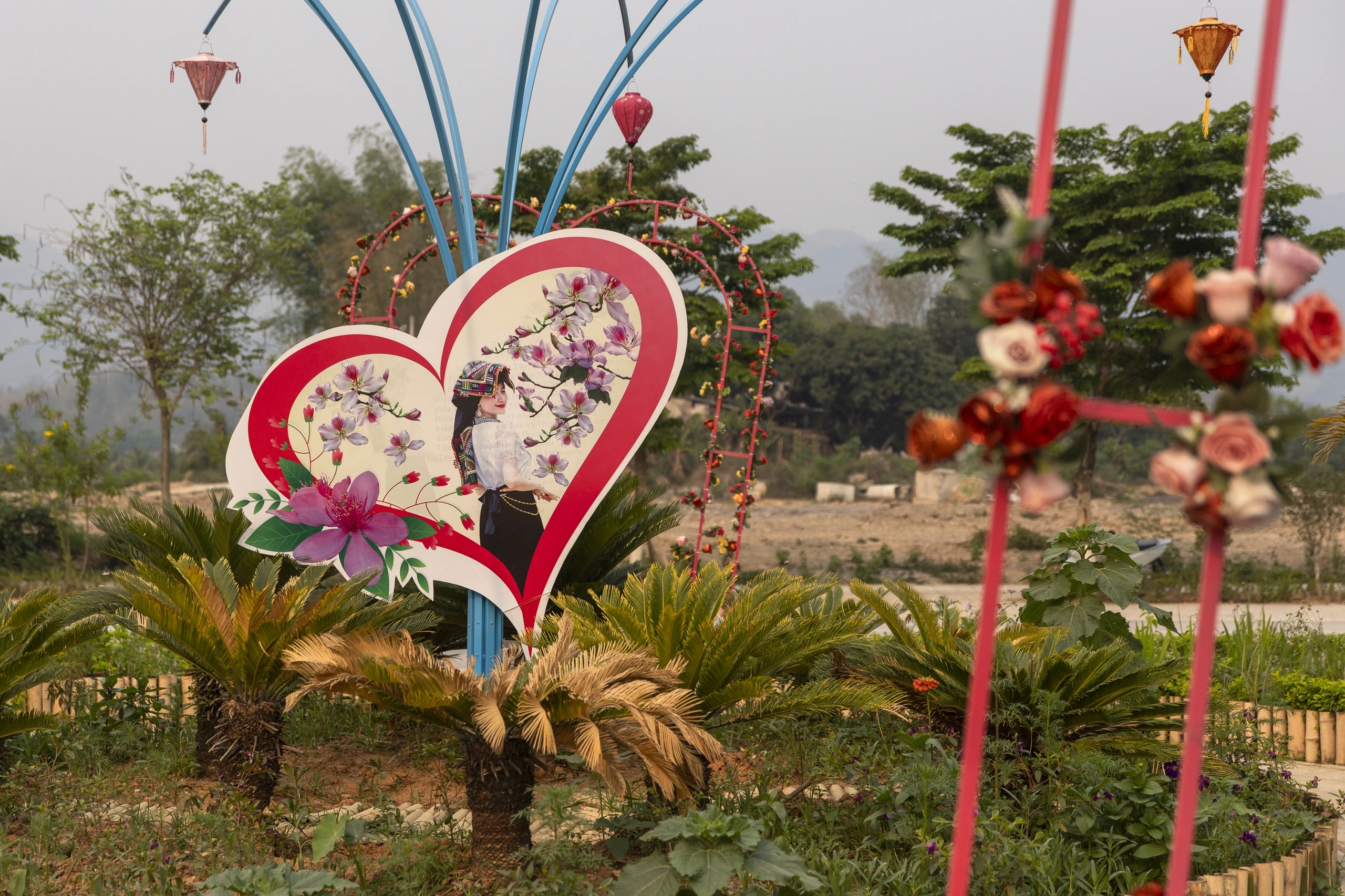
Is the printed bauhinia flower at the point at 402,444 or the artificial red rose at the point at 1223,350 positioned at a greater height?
the artificial red rose at the point at 1223,350

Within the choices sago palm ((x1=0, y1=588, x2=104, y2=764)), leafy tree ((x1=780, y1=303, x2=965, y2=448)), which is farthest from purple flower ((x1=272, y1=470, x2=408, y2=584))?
leafy tree ((x1=780, y1=303, x2=965, y2=448))

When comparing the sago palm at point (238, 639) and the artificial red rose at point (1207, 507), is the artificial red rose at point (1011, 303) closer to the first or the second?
the artificial red rose at point (1207, 507)

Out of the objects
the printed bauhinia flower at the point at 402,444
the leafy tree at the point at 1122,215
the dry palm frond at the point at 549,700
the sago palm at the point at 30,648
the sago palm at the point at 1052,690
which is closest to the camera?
the dry palm frond at the point at 549,700

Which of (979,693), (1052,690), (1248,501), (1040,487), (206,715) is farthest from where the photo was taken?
(206,715)

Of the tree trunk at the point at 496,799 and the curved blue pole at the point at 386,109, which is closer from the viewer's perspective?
the tree trunk at the point at 496,799

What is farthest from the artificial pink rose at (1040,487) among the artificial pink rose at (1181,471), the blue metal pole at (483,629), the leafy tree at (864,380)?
the leafy tree at (864,380)

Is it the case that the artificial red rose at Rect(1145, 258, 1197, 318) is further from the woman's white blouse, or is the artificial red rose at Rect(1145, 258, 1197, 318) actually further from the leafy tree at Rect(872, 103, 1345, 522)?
the leafy tree at Rect(872, 103, 1345, 522)

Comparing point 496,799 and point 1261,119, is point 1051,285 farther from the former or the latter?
point 496,799

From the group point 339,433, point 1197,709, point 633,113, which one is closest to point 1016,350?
point 1197,709

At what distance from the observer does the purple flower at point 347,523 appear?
4.68 metres

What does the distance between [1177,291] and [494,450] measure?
3.75 m

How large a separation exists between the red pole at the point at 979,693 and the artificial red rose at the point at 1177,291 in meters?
0.32

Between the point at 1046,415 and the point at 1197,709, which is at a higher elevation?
the point at 1046,415

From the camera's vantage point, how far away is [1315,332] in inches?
53.1
